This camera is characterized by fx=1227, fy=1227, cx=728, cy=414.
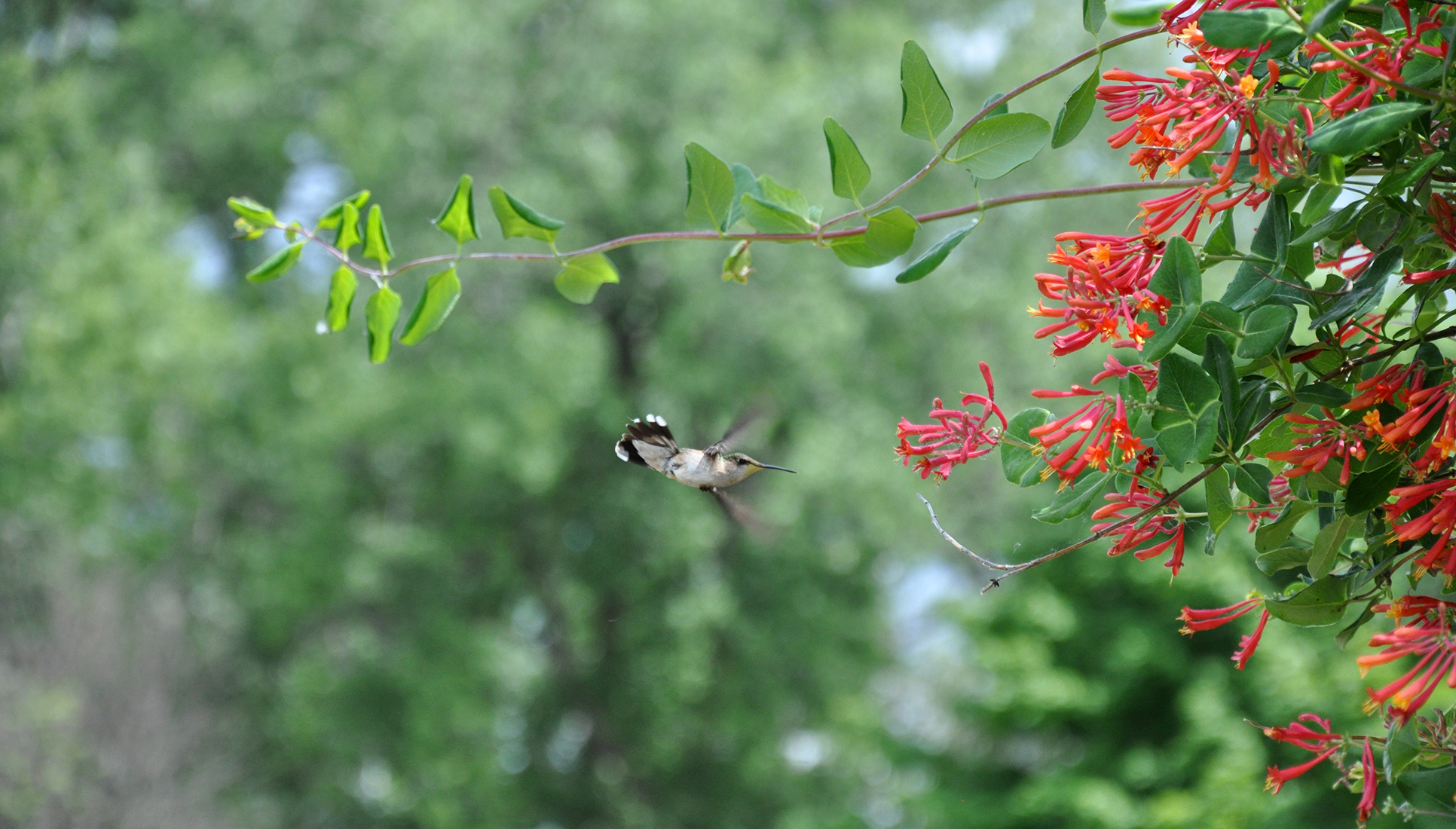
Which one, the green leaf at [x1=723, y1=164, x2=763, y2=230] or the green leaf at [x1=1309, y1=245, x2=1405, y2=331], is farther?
the green leaf at [x1=723, y1=164, x2=763, y2=230]

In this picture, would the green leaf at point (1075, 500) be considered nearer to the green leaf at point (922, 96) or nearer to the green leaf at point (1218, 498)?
the green leaf at point (1218, 498)

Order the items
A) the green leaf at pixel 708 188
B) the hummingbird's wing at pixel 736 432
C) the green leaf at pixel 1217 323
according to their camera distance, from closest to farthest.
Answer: the green leaf at pixel 1217 323
the green leaf at pixel 708 188
the hummingbird's wing at pixel 736 432

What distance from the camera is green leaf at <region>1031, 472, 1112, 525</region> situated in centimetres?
111

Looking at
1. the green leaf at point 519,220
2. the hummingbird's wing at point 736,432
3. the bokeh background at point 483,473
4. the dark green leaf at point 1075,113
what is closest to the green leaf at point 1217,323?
the dark green leaf at point 1075,113

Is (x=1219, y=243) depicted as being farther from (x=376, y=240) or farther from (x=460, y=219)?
(x=376, y=240)

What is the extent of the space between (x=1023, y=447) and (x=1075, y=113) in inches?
13.0

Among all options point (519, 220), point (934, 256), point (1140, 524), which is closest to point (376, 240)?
point (519, 220)

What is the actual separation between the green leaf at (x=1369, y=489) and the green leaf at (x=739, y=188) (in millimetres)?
641

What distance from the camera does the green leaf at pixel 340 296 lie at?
1.42m

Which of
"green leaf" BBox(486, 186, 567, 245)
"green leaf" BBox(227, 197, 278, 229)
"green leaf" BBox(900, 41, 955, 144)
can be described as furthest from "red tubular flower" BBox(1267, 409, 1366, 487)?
"green leaf" BBox(227, 197, 278, 229)

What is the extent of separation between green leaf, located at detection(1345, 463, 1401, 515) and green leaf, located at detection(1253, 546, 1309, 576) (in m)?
0.14

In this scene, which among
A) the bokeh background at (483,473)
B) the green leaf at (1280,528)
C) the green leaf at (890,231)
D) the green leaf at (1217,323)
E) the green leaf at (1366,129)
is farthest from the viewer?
the bokeh background at (483,473)

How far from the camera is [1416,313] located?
1.07m

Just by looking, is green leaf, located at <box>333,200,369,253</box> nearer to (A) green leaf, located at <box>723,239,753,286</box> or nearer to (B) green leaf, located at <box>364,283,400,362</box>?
(B) green leaf, located at <box>364,283,400,362</box>
